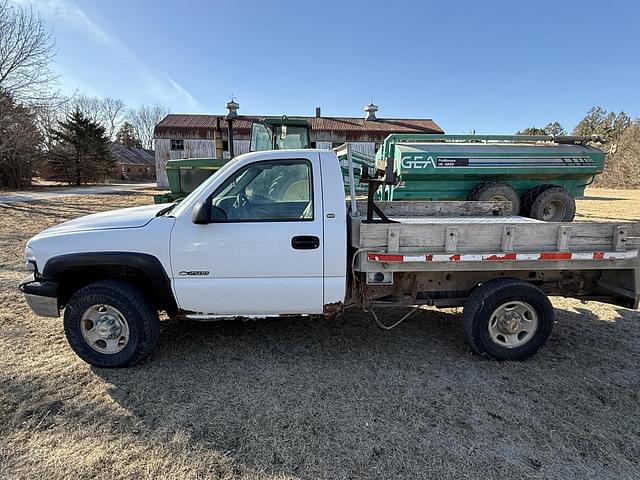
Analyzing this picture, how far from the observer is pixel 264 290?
325 cm

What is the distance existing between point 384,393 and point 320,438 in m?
0.74

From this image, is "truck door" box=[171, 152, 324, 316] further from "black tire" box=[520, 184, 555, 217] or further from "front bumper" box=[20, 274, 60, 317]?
"black tire" box=[520, 184, 555, 217]

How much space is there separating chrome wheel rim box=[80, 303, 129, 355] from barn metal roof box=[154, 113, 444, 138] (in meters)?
23.7

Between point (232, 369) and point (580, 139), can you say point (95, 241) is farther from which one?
point (580, 139)

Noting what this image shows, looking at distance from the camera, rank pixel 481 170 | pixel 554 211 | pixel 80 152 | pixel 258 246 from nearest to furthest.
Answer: pixel 258 246 < pixel 481 170 < pixel 554 211 < pixel 80 152

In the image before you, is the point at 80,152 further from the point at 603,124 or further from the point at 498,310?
the point at 603,124

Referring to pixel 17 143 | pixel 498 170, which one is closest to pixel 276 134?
pixel 498 170

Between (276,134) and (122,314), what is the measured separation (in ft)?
21.3

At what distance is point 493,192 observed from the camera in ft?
31.6

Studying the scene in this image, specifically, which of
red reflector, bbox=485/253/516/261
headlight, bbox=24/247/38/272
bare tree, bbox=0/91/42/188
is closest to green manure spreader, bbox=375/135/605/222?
red reflector, bbox=485/253/516/261

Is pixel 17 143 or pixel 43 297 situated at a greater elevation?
pixel 17 143

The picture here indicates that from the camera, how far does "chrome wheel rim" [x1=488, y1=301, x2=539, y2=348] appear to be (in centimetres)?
350

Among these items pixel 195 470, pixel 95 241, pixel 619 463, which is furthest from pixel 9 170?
pixel 619 463

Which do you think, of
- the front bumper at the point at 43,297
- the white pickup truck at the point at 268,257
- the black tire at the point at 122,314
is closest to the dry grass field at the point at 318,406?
the black tire at the point at 122,314
